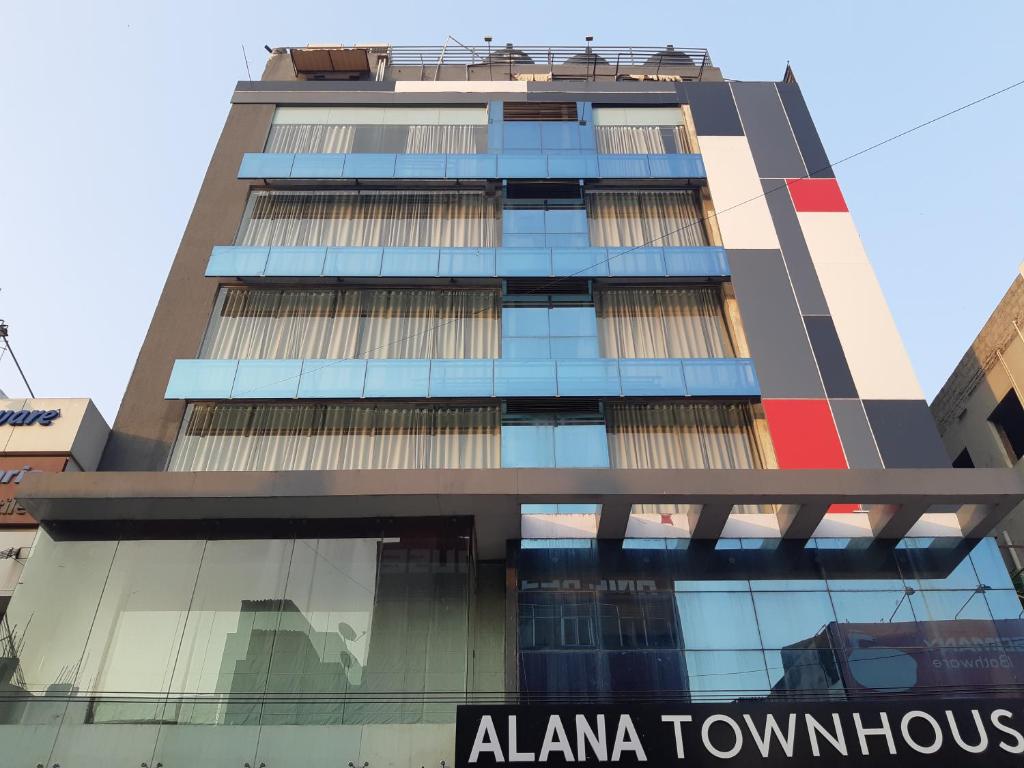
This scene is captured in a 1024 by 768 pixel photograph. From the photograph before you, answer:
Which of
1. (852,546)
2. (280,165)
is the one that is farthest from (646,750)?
(280,165)

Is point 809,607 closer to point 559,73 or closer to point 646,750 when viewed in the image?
point 646,750

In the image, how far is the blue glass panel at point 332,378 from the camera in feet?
65.5

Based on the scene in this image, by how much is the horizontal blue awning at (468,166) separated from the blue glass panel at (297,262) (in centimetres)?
354

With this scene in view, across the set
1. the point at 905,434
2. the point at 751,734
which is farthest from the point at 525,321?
the point at 751,734

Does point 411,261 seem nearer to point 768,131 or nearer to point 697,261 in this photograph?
point 697,261

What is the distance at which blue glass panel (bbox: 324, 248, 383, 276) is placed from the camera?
22.4 meters

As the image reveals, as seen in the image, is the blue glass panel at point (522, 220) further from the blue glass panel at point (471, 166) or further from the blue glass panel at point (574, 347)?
the blue glass panel at point (574, 347)

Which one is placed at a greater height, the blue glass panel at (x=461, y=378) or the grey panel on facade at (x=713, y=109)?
the grey panel on facade at (x=713, y=109)

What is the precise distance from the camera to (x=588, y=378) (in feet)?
65.5

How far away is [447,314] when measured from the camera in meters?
22.5

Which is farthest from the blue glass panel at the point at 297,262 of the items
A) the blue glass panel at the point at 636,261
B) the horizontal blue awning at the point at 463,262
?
the blue glass panel at the point at 636,261

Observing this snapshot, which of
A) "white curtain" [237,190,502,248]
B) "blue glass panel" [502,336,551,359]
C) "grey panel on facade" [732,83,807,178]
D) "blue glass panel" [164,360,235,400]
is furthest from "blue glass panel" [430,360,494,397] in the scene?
"grey panel on facade" [732,83,807,178]

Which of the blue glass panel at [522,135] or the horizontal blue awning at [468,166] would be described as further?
the blue glass panel at [522,135]

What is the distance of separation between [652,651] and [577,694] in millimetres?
1756
